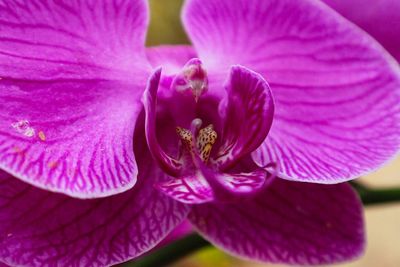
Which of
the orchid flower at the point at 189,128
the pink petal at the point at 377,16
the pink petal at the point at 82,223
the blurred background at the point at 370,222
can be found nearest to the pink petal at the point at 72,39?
the orchid flower at the point at 189,128

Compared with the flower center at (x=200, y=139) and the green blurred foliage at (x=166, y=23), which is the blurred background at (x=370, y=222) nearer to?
the green blurred foliage at (x=166, y=23)

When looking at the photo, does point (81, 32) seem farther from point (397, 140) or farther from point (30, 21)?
point (397, 140)

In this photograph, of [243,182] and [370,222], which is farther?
[370,222]

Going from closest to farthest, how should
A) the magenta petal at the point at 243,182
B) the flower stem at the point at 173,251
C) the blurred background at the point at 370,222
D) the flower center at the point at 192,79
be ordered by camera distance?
the magenta petal at the point at 243,182, the flower center at the point at 192,79, the flower stem at the point at 173,251, the blurred background at the point at 370,222

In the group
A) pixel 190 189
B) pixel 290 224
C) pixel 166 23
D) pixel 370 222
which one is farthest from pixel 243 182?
pixel 166 23

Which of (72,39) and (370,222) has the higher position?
(72,39)

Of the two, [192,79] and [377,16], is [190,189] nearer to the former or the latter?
[192,79]

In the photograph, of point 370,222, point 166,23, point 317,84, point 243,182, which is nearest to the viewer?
point 243,182

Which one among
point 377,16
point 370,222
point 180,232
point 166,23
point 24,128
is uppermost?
point 377,16

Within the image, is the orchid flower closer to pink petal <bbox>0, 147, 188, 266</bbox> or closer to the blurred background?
pink petal <bbox>0, 147, 188, 266</bbox>
